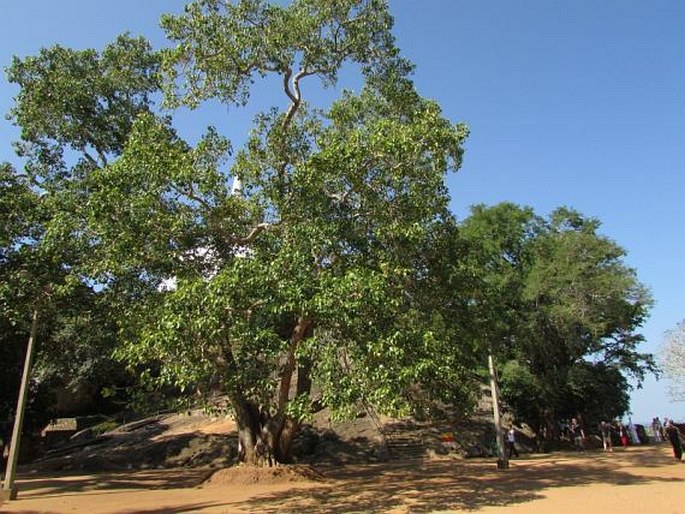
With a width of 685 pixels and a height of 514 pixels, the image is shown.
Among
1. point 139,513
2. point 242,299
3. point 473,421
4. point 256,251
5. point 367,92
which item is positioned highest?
point 367,92

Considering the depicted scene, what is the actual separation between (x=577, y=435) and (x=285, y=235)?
77.5 ft

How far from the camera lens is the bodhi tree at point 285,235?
1170 centimetres

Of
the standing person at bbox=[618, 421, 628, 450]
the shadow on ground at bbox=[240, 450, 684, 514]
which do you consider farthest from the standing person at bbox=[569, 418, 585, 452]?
the shadow on ground at bbox=[240, 450, 684, 514]

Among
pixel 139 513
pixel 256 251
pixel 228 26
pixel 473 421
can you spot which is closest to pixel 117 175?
pixel 256 251

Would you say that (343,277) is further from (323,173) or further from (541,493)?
(541,493)

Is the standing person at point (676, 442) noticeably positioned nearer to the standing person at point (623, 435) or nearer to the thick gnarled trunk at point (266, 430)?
the standing person at point (623, 435)

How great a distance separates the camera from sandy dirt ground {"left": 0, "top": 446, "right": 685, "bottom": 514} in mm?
11938

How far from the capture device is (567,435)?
32.5 m

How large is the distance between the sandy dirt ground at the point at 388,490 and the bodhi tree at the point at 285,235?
194cm

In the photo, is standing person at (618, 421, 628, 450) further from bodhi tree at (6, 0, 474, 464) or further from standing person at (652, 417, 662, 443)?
bodhi tree at (6, 0, 474, 464)

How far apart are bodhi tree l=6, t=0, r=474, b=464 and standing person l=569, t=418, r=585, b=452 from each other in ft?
50.4

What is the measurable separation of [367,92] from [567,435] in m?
25.1

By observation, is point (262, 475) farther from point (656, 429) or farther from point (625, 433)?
point (656, 429)

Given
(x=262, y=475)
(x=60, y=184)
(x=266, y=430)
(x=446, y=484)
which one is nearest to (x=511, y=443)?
(x=446, y=484)
